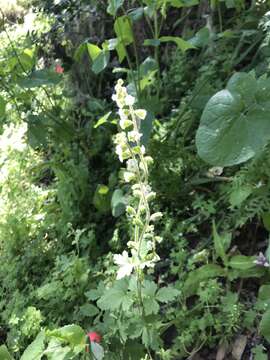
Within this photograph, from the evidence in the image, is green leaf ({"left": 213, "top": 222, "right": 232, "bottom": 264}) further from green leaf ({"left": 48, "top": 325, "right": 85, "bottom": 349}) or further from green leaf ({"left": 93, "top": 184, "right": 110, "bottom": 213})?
green leaf ({"left": 93, "top": 184, "right": 110, "bottom": 213})

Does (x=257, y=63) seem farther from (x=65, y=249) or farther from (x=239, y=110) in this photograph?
(x=65, y=249)

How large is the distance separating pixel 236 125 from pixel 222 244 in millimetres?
396

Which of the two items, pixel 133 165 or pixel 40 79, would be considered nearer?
pixel 133 165

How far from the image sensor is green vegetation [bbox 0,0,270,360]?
1.30 meters

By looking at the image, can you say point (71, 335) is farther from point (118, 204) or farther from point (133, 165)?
point (118, 204)

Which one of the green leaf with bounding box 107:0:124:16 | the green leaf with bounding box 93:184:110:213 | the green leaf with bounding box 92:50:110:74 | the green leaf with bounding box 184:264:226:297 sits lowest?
the green leaf with bounding box 93:184:110:213

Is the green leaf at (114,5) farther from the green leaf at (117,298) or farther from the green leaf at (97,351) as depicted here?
the green leaf at (97,351)

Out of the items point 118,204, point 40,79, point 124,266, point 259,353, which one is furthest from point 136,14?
point 259,353

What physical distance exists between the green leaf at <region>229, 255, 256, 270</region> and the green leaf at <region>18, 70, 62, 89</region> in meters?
1.04

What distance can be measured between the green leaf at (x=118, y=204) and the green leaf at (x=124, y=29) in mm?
568

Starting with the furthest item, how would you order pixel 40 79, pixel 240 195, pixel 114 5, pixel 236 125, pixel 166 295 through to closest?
pixel 40 79 → pixel 114 5 → pixel 240 195 → pixel 236 125 → pixel 166 295

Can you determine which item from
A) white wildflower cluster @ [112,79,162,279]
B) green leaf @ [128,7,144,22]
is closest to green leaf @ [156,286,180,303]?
white wildflower cluster @ [112,79,162,279]

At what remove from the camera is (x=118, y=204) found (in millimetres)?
1910

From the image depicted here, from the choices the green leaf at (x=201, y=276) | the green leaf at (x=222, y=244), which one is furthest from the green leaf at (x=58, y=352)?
the green leaf at (x=222, y=244)
